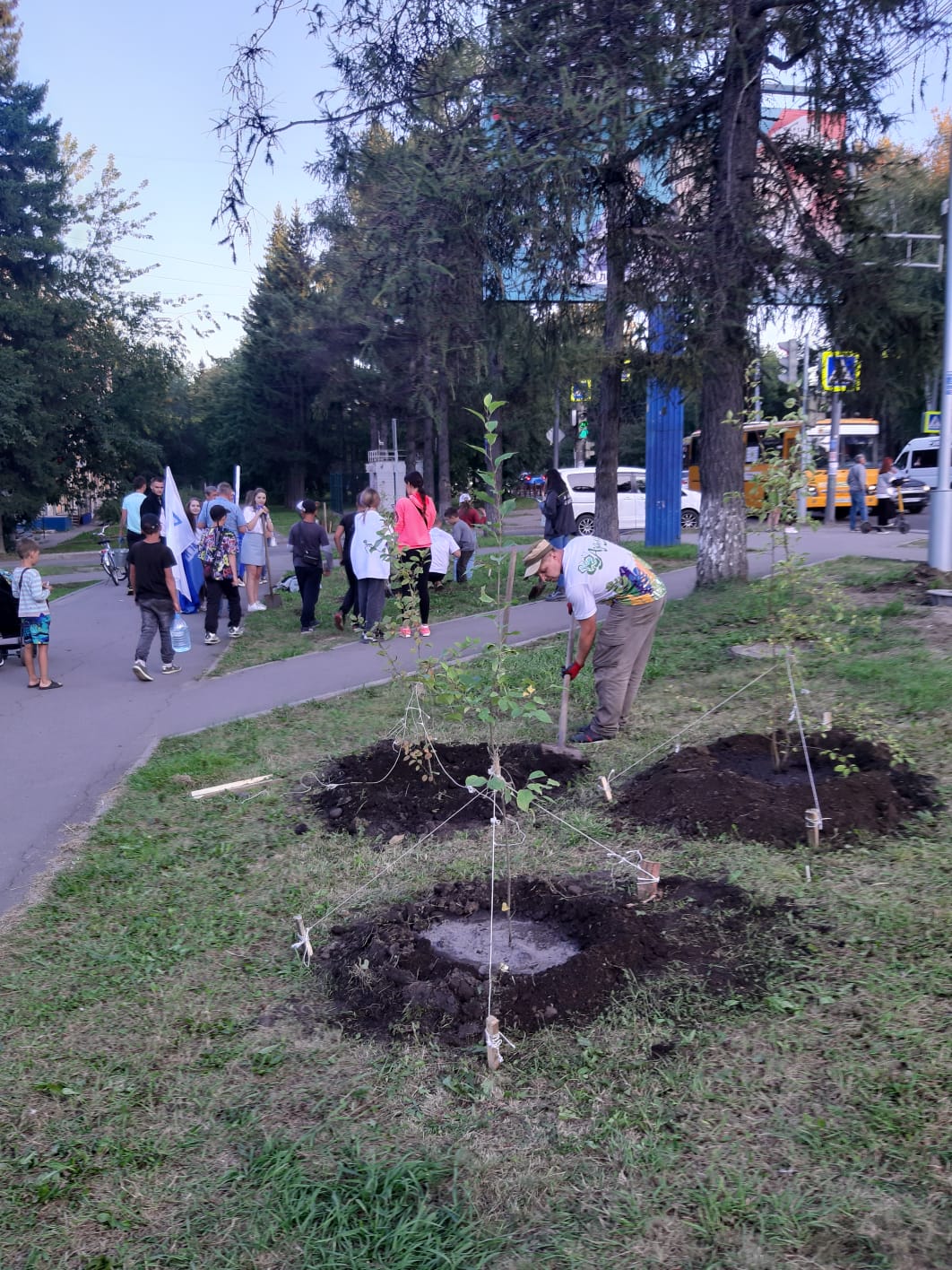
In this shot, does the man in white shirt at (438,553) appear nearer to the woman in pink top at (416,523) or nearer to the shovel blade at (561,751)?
the woman in pink top at (416,523)

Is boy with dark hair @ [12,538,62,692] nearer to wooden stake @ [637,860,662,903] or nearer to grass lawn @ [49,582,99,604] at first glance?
wooden stake @ [637,860,662,903]

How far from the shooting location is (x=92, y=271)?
31.5 m

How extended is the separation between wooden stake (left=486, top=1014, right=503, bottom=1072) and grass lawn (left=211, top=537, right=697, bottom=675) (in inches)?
246

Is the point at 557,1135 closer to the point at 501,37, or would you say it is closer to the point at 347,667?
the point at 347,667

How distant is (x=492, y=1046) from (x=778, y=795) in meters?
2.67

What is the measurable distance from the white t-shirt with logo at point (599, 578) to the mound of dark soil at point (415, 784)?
100cm

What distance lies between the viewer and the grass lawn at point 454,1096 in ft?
8.75

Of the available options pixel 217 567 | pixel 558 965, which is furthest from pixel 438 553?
pixel 558 965

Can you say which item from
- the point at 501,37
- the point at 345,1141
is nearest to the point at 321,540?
the point at 501,37

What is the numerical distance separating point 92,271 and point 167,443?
2936 cm

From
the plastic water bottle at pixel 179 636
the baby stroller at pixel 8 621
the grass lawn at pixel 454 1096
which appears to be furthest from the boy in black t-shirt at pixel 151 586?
the grass lawn at pixel 454 1096

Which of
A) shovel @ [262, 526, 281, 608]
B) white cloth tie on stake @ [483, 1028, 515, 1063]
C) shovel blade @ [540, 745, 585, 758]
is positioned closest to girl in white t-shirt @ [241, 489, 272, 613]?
shovel @ [262, 526, 281, 608]

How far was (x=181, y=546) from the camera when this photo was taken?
469 inches

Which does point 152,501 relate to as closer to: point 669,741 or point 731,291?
point 731,291
